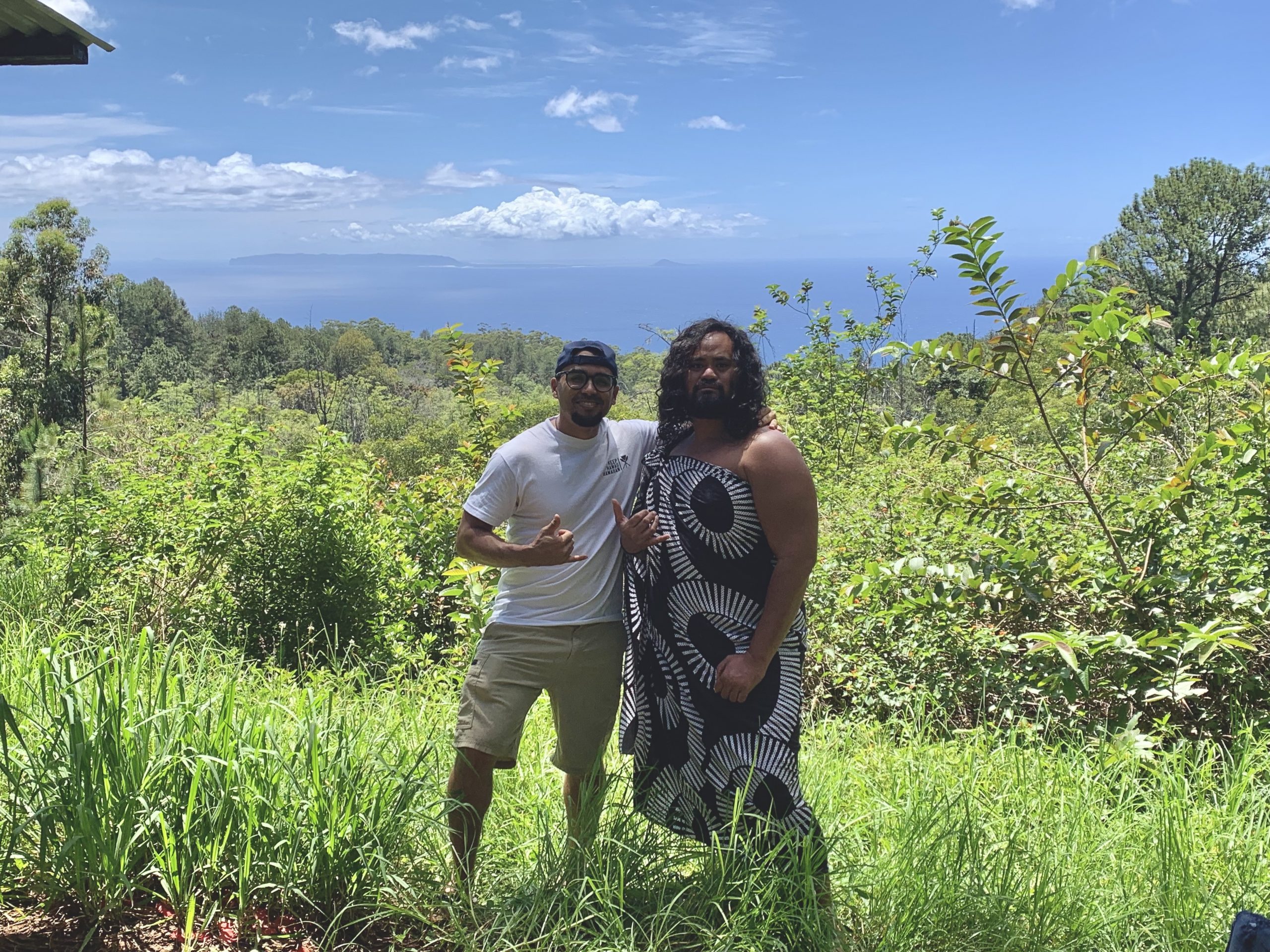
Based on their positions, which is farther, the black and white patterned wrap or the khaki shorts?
the khaki shorts

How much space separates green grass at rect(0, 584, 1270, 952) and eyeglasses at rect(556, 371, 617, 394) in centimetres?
106

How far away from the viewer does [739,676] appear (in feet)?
7.90

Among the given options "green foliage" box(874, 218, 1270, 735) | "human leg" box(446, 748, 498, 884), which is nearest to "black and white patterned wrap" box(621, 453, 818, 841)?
"human leg" box(446, 748, 498, 884)

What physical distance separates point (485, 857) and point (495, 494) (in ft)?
3.13

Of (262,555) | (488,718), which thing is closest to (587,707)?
(488,718)

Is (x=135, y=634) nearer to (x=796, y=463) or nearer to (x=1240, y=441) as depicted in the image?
(x=796, y=463)

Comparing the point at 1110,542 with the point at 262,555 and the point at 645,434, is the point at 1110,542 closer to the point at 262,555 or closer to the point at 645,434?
the point at 645,434

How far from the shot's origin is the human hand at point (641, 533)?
8.13ft

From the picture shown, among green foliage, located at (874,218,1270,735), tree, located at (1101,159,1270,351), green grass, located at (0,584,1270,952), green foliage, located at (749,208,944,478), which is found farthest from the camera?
tree, located at (1101,159,1270,351)

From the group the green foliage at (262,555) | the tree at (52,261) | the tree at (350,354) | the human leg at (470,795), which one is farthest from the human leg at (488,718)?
the tree at (350,354)

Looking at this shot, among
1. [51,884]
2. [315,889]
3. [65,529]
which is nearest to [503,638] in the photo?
[315,889]

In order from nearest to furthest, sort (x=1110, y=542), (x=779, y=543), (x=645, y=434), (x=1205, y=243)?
1. (x=779, y=543)
2. (x=645, y=434)
3. (x=1110, y=542)
4. (x=1205, y=243)

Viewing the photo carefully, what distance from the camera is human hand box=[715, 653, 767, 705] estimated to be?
94.6 inches

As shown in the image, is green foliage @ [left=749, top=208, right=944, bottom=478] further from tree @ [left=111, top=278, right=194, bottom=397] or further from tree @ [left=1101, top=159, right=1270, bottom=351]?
tree @ [left=111, top=278, right=194, bottom=397]
